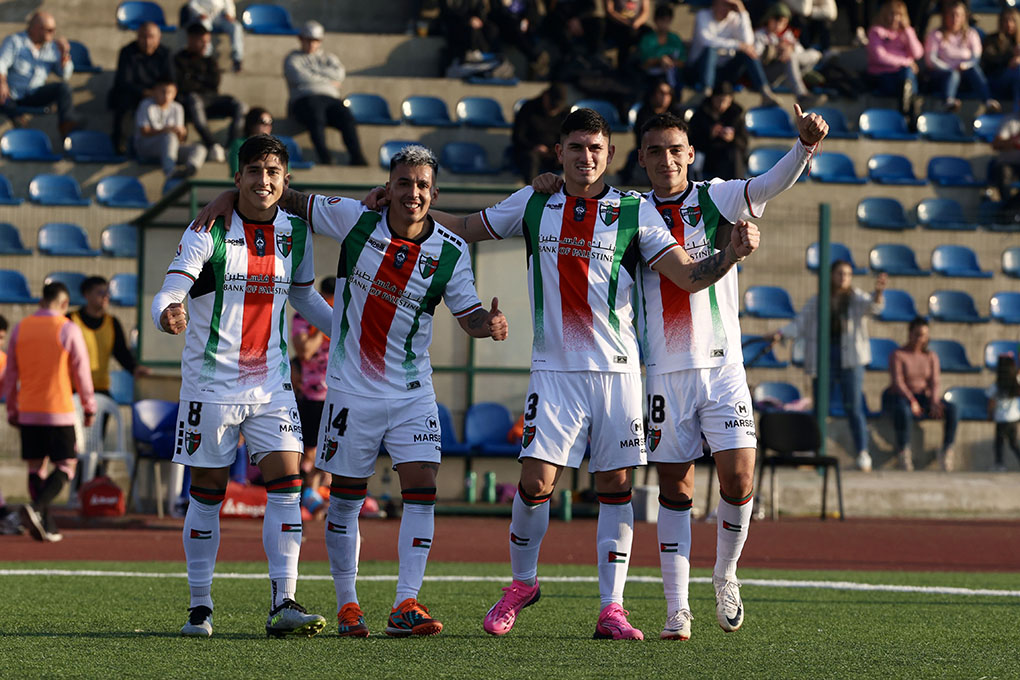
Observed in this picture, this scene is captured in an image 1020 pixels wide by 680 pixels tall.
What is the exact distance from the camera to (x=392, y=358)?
20.5 ft

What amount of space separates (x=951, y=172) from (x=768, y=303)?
5678 mm

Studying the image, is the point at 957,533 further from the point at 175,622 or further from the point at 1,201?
the point at 1,201

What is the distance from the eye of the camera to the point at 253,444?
20.3ft

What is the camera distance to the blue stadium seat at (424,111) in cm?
1966

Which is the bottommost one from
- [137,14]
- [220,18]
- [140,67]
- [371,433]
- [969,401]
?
[371,433]

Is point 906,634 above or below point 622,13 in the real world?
below

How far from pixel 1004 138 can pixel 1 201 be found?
13360mm

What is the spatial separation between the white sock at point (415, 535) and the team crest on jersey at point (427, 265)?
95 cm

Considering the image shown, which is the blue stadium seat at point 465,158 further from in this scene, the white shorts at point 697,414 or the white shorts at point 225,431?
the white shorts at point 225,431

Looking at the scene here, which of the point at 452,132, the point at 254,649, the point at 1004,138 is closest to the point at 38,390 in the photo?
the point at 254,649

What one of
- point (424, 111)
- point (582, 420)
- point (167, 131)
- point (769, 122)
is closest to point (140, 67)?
point (167, 131)

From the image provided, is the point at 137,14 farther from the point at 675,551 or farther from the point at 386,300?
the point at 675,551

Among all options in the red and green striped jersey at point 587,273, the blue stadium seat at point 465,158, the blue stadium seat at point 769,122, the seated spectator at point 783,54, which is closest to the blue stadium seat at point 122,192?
the blue stadium seat at point 465,158

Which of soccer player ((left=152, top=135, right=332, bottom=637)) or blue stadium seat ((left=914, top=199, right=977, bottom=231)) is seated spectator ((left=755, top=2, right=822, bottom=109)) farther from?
soccer player ((left=152, top=135, right=332, bottom=637))
